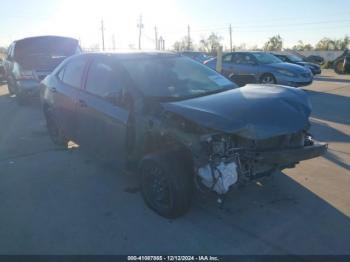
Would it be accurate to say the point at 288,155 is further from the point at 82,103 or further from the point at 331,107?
the point at 331,107

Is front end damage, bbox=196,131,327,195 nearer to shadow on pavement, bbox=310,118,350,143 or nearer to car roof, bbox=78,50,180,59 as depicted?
car roof, bbox=78,50,180,59

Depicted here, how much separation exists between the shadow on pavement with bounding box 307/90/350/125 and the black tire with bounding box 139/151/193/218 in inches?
219

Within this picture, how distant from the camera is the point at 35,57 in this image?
1109 cm

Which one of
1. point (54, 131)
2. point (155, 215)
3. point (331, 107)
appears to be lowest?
point (155, 215)

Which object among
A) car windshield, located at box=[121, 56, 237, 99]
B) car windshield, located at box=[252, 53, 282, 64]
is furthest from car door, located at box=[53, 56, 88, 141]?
car windshield, located at box=[252, 53, 282, 64]

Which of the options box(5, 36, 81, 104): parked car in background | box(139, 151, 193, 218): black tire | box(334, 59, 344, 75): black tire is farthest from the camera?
box(334, 59, 344, 75): black tire

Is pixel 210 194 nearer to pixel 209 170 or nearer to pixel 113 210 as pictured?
pixel 209 170

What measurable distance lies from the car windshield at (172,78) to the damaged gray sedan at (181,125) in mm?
13

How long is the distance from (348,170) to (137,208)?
9.82 ft

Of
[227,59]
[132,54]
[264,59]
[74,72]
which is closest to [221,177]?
[132,54]

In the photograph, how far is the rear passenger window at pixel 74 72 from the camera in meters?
4.98

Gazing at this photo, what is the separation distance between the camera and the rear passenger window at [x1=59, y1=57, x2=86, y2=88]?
16.3ft

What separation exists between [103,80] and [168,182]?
5.63ft

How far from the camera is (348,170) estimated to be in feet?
15.9
